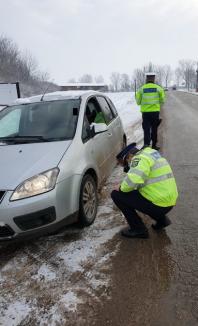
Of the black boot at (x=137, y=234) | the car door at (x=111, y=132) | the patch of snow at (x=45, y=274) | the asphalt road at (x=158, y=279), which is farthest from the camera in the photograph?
the car door at (x=111, y=132)

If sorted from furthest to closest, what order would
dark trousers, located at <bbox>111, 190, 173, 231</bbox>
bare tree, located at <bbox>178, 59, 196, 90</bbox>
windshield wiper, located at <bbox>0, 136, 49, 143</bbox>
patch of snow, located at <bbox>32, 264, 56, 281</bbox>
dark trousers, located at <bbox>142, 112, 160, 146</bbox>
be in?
bare tree, located at <bbox>178, 59, 196, 90</bbox> < dark trousers, located at <bbox>142, 112, 160, 146</bbox> < windshield wiper, located at <bbox>0, 136, 49, 143</bbox> < dark trousers, located at <bbox>111, 190, 173, 231</bbox> < patch of snow, located at <bbox>32, 264, 56, 281</bbox>

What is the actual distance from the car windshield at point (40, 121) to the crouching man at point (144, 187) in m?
1.00

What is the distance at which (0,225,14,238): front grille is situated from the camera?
11.0 feet

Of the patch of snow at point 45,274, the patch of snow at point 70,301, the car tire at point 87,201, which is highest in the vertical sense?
the car tire at point 87,201

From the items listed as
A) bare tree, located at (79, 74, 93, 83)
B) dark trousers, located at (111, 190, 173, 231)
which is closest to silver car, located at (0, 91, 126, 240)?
dark trousers, located at (111, 190, 173, 231)

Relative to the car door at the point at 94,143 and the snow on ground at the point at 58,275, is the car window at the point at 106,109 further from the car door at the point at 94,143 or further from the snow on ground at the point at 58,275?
the snow on ground at the point at 58,275

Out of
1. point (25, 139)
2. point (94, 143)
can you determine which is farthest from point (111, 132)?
point (25, 139)

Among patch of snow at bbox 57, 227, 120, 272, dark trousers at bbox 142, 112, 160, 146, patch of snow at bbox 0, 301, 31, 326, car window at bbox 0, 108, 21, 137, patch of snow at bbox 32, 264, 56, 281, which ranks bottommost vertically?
patch of snow at bbox 0, 301, 31, 326

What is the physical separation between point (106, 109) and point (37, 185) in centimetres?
297

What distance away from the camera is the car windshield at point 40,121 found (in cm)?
439

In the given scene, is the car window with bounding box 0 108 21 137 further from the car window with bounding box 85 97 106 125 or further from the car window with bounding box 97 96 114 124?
the car window with bounding box 97 96 114 124

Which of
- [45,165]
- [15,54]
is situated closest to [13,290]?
[45,165]

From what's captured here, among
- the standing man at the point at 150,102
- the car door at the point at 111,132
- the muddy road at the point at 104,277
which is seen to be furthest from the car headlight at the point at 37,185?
the standing man at the point at 150,102

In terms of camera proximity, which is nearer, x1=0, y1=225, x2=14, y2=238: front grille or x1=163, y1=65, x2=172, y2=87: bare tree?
x1=0, y1=225, x2=14, y2=238: front grille
